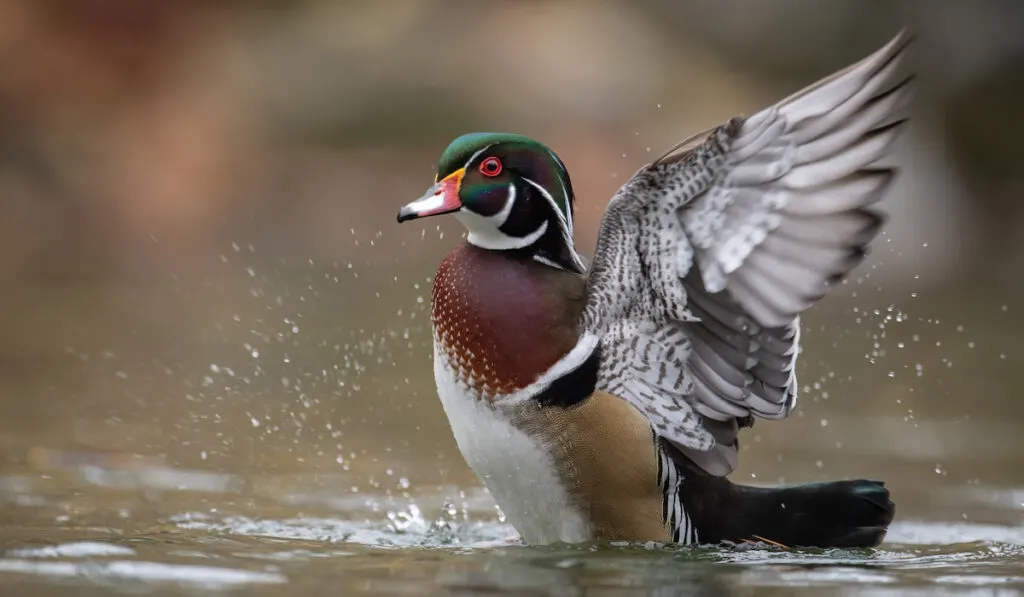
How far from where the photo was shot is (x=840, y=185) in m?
3.38

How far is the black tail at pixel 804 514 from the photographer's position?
12.9 feet

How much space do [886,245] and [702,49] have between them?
10.4 ft

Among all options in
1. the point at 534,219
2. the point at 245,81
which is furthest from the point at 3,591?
the point at 245,81

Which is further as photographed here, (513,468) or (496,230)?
(496,230)

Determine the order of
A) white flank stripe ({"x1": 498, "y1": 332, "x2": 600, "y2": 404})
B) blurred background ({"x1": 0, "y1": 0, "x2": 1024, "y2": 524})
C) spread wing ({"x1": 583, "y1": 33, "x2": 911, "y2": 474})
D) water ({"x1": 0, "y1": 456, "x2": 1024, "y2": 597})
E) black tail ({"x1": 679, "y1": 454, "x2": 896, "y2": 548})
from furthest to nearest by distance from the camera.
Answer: blurred background ({"x1": 0, "y1": 0, "x2": 1024, "y2": 524}) < black tail ({"x1": 679, "y1": 454, "x2": 896, "y2": 548}) < white flank stripe ({"x1": 498, "y1": 332, "x2": 600, "y2": 404}) < spread wing ({"x1": 583, "y1": 33, "x2": 911, "y2": 474}) < water ({"x1": 0, "y1": 456, "x2": 1024, "y2": 597})

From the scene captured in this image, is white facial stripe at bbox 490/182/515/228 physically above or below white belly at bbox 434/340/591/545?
above

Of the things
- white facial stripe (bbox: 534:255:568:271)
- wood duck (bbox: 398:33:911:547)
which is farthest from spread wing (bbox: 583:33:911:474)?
white facial stripe (bbox: 534:255:568:271)

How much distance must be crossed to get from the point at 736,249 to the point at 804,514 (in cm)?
91

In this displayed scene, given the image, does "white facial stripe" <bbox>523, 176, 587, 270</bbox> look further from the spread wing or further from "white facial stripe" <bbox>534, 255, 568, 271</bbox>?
the spread wing

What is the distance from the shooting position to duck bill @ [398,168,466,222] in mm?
3676

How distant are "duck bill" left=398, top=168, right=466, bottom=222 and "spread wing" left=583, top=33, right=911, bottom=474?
41 cm

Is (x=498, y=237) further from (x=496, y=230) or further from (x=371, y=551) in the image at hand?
(x=371, y=551)

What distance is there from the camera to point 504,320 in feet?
12.1

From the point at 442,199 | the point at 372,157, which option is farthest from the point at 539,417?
the point at 372,157
